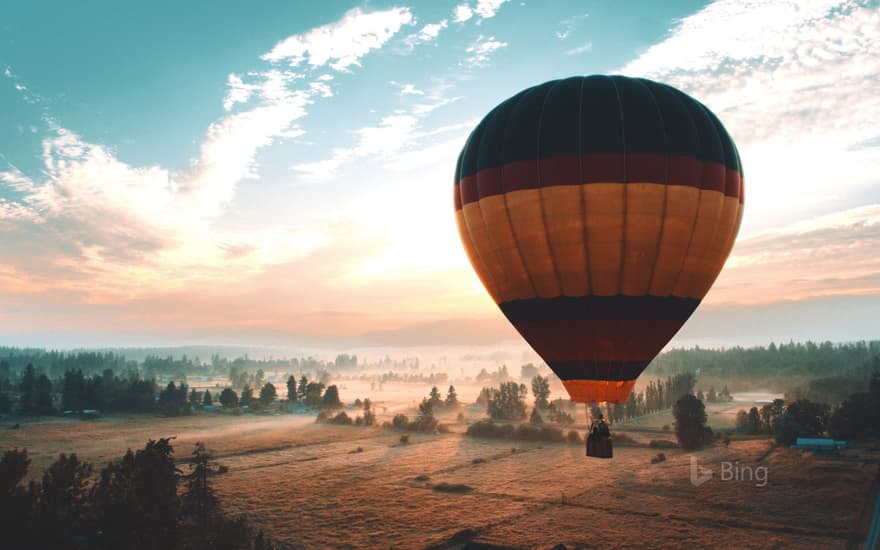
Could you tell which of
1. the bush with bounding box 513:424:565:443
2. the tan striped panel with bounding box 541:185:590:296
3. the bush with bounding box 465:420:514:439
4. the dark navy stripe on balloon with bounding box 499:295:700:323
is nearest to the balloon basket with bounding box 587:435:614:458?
the dark navy stripe on balloon with bounding box 499:295:700:323

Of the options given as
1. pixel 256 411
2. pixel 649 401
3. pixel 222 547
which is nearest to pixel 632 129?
pixel 222 547

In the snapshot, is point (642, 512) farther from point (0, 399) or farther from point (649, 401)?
point (0, 399)

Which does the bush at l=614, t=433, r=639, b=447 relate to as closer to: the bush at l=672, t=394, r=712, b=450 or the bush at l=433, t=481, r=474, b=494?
the bush at l=672, t=394, r=712, b=450

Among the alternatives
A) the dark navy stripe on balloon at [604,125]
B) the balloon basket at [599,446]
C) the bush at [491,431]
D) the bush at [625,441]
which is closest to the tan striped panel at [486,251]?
the dark navy stripe on balloon at [604,125]

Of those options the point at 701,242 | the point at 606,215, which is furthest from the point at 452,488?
the point at 606,215

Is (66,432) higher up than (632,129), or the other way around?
(632,129)

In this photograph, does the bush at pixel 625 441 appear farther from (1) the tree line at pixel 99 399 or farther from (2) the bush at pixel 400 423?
(1) the tree line at pixel 99 399

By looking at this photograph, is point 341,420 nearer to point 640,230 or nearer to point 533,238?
point 533,238
